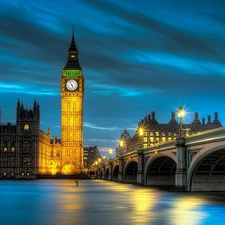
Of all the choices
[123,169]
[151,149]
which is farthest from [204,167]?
[123,169]

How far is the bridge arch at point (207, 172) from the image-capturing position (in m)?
56.7

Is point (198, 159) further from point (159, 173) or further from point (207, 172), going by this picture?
point (159, 173)

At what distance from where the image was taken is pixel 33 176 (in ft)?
655

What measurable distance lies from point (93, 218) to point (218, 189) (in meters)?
37.1

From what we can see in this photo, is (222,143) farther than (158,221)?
Yes

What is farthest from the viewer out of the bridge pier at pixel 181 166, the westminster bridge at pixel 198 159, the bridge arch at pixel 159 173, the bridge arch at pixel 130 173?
the bridge arch at pixel 130 173

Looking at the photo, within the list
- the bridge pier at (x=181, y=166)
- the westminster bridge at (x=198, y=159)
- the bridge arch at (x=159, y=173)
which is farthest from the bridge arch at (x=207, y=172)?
the bridge arch at (x=159, y=173)

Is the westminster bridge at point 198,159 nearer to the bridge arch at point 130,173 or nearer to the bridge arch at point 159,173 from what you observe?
the bridge arch at point 159,173

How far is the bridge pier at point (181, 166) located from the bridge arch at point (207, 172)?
2.45 ft

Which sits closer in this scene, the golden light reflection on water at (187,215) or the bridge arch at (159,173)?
the golden light reflection on water at (187,215)

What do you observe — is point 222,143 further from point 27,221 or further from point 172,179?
point 172,179

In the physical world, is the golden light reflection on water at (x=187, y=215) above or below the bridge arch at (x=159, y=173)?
below

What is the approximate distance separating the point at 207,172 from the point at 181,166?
10.0 feet

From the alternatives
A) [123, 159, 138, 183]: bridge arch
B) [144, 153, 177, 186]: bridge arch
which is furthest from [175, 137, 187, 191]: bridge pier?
[123, 159, 138, 183]: bridge arch
